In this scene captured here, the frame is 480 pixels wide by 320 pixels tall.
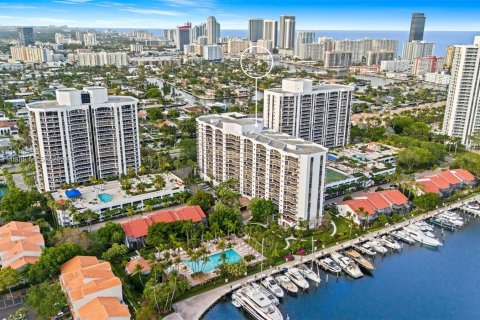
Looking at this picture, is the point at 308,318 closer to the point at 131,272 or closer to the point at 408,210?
the point at 131,272

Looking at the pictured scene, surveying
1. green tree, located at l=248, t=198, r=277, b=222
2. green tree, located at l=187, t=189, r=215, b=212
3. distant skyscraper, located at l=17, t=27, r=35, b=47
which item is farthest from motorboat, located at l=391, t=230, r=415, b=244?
distant skyscraper, located at l=17, t=27, r=35, b=47

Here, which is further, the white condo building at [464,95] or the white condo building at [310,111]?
the white condo building at [464,95]

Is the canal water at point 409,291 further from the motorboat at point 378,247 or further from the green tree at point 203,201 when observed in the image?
the green tree at point 203,201

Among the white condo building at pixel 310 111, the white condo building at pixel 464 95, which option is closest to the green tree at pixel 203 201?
the white condo building at pixel 310 111

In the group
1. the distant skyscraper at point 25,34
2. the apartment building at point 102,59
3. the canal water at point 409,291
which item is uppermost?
the distant skyscraper at point 25,34

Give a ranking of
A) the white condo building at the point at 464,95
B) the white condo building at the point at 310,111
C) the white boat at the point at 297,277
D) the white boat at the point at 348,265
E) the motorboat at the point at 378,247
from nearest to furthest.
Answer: the white boat at the point at 297,277 → the white boat at the point at 348,265 → the motorboat at the point at 378,247 → the white condo building at the point at 310,111 → the white condo building at the point at 464,95

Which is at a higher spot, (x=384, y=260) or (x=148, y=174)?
(x=148, y=174)

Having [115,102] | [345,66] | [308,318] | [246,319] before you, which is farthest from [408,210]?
[345,66]

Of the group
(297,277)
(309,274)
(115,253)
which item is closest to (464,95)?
(309,274)
